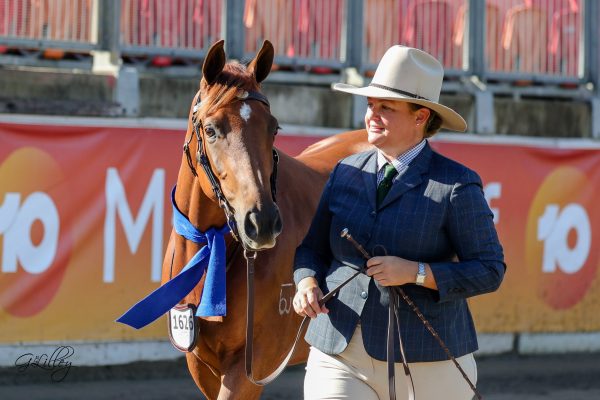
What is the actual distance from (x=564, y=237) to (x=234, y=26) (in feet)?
11.8

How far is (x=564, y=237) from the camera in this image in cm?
966

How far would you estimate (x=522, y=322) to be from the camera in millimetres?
9570

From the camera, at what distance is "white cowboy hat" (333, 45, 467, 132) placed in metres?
3.58

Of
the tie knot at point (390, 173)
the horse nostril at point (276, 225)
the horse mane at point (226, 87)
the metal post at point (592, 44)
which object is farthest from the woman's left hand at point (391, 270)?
the metal post at point (592, 44)

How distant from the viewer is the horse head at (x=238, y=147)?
4125mm

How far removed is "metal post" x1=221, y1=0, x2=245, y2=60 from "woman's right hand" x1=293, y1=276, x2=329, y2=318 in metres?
5.84

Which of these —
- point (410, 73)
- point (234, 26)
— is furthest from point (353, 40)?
point (410, 73)

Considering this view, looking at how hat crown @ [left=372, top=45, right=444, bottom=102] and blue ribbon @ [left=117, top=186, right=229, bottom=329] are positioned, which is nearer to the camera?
hat crown @ [left=372, top=45, right=444, bottom=102]

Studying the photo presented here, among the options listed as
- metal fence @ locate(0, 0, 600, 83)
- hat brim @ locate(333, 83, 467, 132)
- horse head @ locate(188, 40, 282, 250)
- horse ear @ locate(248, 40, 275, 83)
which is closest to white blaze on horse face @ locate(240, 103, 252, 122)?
horse head @ locate(188, 40, 282, 250)

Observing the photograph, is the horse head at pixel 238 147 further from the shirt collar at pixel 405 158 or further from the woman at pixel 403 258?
the shirt collar at pixel 405 158

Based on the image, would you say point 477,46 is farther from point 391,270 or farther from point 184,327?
point 391,270
